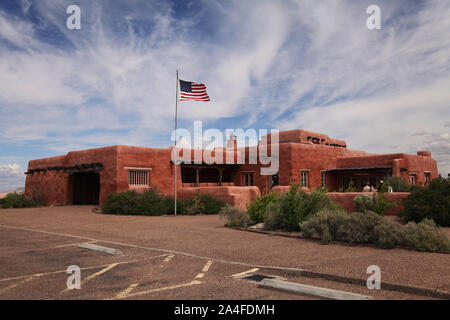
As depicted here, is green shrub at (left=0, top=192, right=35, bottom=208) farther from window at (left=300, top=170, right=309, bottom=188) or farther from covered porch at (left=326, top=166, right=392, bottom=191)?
covered porch at (left=326, top=166, right=392, bottom=191)

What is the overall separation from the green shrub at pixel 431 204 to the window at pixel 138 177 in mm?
15083

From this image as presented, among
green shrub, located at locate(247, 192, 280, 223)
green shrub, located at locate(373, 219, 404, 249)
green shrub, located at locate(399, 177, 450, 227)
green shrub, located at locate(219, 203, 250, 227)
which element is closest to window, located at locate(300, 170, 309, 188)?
green shrub, located at locate(247, 192, 280, 223)

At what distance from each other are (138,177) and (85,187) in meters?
7.54

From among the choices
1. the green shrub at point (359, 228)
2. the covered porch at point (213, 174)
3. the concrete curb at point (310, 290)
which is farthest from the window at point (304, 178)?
the concrete curb at point (310, 290)

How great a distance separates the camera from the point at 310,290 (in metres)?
4.80

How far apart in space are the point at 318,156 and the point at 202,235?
59.6ft

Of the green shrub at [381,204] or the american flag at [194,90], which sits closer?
the green shrub at [381,204]

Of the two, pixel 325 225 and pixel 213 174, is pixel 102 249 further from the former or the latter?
pixel 213 174

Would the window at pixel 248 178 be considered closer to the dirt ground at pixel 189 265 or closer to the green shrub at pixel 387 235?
the dirt ground at pixel 189 265

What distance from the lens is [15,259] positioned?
718 centimetres

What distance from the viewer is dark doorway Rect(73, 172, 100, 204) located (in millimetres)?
26722

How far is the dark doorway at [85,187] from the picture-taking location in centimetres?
2672
